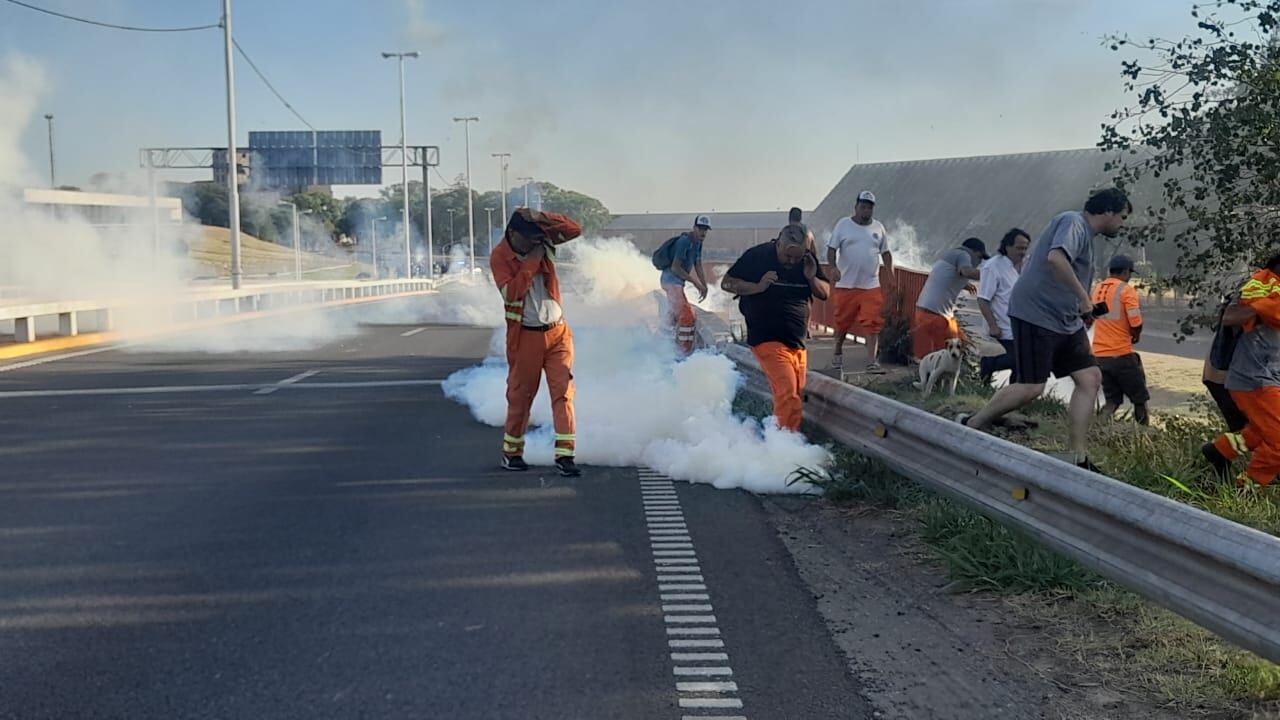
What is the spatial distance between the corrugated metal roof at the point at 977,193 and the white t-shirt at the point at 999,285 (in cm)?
4611

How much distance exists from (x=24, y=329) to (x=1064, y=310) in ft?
54.9

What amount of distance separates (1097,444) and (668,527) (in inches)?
129

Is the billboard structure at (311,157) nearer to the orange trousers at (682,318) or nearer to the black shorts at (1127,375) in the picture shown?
the orange trousers at (682,318)

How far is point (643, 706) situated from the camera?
3646mm

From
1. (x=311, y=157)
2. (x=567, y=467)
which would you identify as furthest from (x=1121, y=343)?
(x=311, y=157)

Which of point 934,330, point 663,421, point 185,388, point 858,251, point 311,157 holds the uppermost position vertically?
point 311,157

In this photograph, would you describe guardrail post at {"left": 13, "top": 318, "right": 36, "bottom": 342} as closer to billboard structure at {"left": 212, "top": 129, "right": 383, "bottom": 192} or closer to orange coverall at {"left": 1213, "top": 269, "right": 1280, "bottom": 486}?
orange coverall at {"left": 1213, "top": 269, "right": 1280, "bottom": 486}

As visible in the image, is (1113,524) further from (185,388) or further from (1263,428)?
(185,388)

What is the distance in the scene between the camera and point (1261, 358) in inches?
241

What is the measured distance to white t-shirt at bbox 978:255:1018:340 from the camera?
10.3 m

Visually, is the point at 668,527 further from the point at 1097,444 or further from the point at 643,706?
the point at 1097,444

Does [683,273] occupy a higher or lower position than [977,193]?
lower

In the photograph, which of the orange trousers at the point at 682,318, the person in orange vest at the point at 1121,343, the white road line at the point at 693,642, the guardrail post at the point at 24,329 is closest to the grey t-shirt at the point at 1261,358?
the person in orange vest at the point at 1121,343

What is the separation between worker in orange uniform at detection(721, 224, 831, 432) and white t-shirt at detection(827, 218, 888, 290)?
10.9 feet
